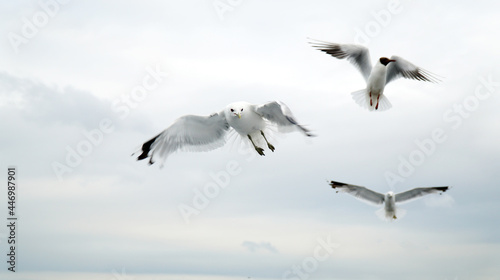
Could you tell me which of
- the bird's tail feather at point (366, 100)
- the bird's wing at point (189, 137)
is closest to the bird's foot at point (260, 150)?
the bird's wing at point (189, 137)

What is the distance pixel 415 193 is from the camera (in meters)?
13.7

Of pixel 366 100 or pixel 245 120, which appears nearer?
pixel 245 120

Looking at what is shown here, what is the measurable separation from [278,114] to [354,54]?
3.91 m

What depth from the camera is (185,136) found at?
1144 centimetres

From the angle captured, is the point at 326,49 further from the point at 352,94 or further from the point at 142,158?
the point at 142,158

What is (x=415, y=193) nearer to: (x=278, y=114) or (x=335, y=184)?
(x=335, y=184)

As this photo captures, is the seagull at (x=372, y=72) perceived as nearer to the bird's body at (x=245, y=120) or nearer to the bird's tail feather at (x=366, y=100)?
the bird's tail feather at (x=366, y=100)

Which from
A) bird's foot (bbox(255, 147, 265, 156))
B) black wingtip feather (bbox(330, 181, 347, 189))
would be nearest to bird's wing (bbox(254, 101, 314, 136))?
bird's foot (bbox(255, 147, 265, 156))

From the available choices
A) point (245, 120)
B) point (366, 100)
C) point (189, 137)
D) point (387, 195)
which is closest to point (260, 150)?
point (245, 120)

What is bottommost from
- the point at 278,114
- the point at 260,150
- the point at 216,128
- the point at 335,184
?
the point at 260,150

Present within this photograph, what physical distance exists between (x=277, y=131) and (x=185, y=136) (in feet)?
6.60

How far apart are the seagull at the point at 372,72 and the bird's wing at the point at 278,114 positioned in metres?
3.43

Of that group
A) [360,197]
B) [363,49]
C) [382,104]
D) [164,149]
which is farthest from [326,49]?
[164,149]

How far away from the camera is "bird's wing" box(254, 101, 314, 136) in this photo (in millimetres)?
9438
